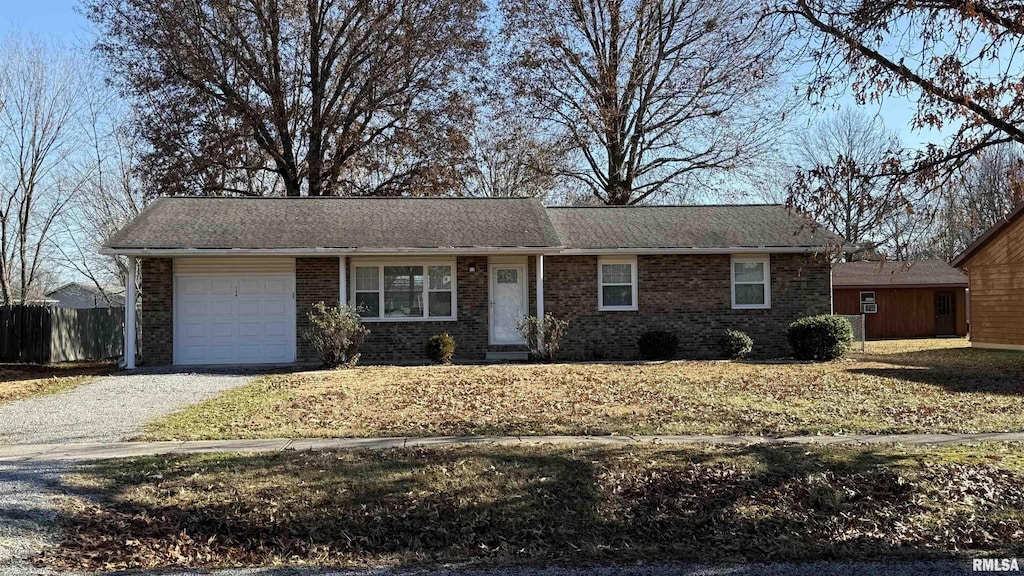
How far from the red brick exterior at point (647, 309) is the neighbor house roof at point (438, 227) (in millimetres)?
585

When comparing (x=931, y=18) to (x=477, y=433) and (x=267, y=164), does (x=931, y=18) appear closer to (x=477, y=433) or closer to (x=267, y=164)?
(x=477, y=433)

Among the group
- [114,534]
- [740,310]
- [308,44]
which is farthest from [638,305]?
[308,44]

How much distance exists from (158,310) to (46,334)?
22.1 ft

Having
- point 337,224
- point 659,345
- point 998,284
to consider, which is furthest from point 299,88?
point 998,284

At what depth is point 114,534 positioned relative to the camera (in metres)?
5.39

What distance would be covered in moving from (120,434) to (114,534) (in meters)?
3.69

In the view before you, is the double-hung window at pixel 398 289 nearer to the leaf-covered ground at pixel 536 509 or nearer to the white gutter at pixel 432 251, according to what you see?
the white gutter at pixel 432 251

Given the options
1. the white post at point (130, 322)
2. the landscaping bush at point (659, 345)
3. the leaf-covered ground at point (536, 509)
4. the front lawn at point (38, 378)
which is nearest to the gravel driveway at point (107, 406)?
the front lawn at point (38, 378)

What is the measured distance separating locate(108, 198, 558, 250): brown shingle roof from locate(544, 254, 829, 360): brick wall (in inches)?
63.3

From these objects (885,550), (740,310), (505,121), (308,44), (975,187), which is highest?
(308,44)

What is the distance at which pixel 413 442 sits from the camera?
26.4ft

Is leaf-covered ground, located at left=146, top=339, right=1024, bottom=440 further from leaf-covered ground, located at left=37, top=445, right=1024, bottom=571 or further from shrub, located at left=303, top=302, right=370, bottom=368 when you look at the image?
leaf-covered ground, located at left=37, top=445, right=1024, bottom=571

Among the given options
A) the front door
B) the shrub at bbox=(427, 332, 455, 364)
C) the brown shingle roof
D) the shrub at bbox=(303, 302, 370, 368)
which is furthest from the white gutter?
the front door

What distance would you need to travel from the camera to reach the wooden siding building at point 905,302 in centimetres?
2912
